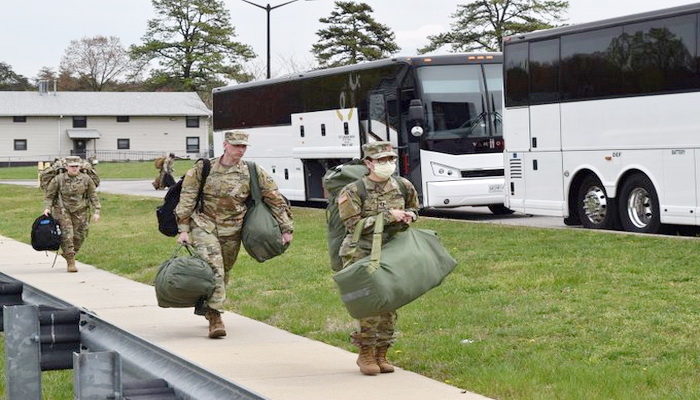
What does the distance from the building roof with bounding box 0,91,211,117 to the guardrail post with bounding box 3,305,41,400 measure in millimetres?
93735

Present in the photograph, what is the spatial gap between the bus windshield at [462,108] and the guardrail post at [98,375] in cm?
2010

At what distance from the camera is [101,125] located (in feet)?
329

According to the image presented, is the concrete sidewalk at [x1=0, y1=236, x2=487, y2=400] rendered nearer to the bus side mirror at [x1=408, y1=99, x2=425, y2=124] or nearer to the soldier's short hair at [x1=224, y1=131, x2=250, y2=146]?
the soldier's short hair at [x1=224, y1=131, x2=250, y2=146]

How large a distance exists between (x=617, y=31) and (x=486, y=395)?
12276mm

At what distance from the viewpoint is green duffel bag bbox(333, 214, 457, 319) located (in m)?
8.44

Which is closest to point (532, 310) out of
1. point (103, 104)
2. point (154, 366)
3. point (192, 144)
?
point (154, 366)

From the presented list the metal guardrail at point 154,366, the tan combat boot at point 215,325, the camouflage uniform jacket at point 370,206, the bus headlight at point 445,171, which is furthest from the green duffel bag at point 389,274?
the bus headlight at point 445,171

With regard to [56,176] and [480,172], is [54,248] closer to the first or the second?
[56,176]

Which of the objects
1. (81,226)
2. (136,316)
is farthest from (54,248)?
(136,316)

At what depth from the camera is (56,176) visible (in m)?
17.6

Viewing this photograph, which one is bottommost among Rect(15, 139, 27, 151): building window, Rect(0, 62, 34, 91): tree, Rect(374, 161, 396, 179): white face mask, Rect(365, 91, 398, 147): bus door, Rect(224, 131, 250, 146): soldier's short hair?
Rect(374, 161, 396, 179): white face mask

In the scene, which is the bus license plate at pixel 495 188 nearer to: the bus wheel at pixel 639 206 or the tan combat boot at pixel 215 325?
the bus wheel at pixel 639 206

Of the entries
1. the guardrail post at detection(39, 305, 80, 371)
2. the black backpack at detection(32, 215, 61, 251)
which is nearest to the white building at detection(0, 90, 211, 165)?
the black backpack at detection(32, 215, 61, 251)

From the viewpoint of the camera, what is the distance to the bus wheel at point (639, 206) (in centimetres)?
1909
